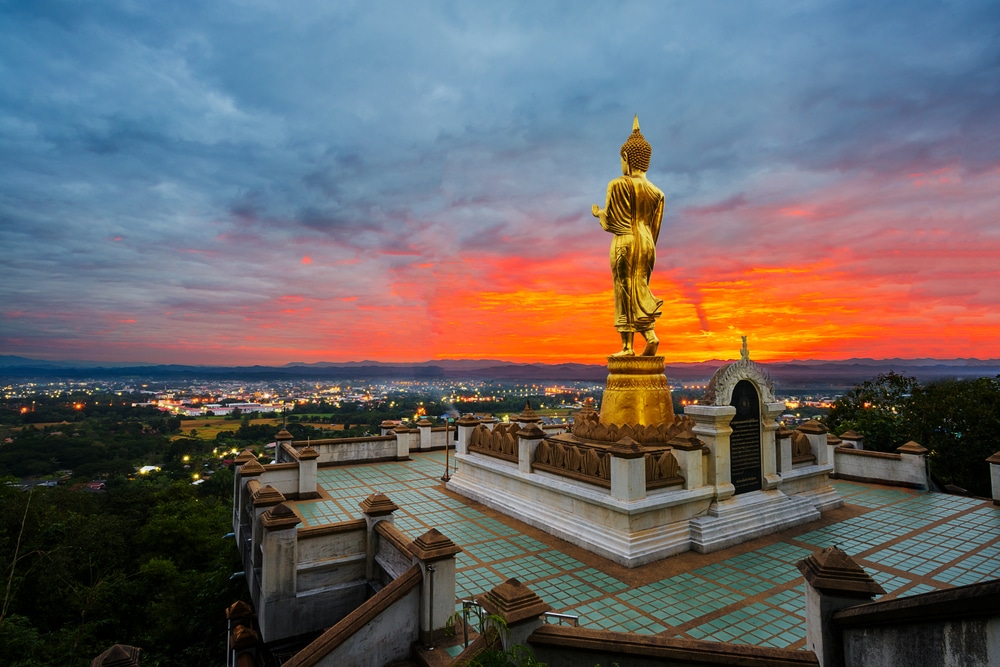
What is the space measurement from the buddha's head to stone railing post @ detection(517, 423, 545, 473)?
28.2ft

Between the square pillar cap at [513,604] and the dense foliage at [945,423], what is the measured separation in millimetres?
17121

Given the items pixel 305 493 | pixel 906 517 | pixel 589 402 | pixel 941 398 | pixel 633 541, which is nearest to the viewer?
pixel 633 541

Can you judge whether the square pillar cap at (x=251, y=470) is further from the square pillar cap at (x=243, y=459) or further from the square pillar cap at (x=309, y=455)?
the square pillar cap at (x=309, y=455)

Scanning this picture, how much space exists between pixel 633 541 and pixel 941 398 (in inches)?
586

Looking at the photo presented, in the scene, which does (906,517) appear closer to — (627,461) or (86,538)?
(627,461)

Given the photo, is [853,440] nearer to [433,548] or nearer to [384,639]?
[433,548]

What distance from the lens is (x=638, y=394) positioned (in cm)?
1372

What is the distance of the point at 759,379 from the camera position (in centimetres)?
1178

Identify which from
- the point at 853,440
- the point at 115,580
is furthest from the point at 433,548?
the point at 115,580

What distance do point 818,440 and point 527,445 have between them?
7629 millimetres

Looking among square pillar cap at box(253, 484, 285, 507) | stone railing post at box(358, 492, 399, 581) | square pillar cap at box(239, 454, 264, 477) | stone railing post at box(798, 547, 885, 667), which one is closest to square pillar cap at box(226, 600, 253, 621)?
square pillar cap at box(253, 484, 285, 507)

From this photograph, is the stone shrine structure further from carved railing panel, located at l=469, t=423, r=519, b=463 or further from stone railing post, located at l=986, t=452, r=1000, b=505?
stone railing post, located at l=986, t=452, r=1000, b=505

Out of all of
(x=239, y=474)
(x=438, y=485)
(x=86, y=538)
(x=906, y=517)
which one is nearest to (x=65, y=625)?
(x=86, y=538)

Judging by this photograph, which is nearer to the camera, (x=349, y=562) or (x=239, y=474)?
(x=349, y=562)
